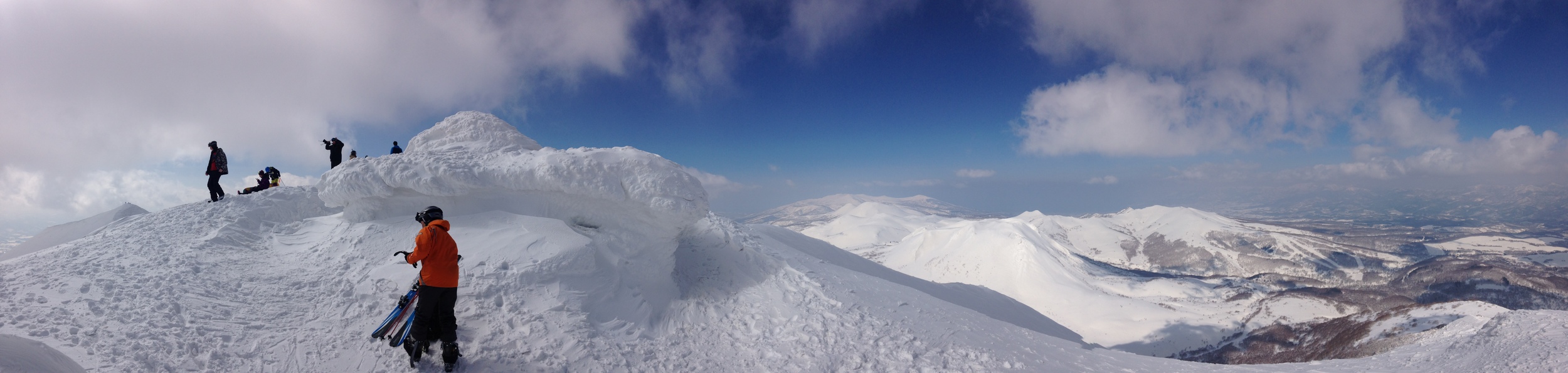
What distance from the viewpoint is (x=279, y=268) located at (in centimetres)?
922

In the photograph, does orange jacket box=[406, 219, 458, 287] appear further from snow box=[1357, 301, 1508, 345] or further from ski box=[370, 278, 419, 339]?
snow box=[1357, 301, 1508, 345]

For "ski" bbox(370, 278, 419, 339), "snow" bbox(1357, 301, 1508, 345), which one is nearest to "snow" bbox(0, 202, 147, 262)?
"ski" bbox(370, 278, 419, 339)

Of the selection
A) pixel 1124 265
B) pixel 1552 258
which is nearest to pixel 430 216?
pixel 1124 265

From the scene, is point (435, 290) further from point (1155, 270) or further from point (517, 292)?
point (1155, 270)

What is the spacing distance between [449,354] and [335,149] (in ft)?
44.7

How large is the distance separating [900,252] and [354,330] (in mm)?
86520

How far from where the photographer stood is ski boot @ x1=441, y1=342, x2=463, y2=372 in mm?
6559

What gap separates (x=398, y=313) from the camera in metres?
7.08

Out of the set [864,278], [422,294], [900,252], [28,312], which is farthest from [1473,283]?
[28,312]

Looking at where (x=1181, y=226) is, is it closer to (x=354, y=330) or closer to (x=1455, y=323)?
(x=1455, y=323)

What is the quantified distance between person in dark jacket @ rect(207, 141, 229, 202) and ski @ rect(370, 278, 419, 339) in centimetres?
1070

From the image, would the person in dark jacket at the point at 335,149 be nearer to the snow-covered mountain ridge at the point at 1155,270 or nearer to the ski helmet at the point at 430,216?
the ski helmet at the point at 430,216

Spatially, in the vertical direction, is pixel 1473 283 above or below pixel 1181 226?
below

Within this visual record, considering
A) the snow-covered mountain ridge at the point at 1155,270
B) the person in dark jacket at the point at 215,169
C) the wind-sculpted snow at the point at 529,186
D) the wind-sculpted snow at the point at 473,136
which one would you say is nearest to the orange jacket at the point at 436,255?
the wind-sculpted snow at the point at 529,186
